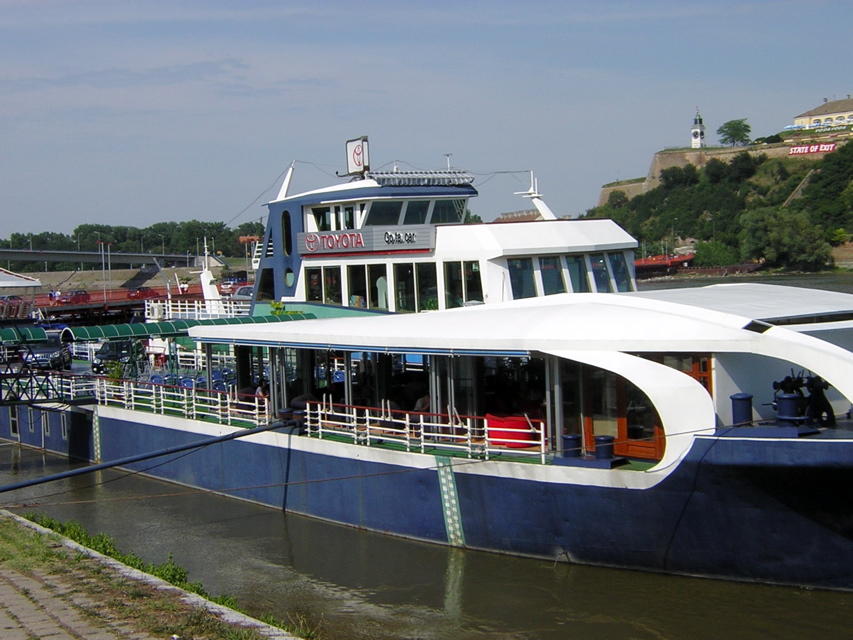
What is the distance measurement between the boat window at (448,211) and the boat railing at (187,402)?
6.42m

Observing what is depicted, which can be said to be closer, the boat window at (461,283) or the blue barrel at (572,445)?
the blue barrel at (572,445)

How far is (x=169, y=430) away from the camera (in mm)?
19625

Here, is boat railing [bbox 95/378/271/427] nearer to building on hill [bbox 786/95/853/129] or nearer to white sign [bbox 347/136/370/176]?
white sign [bbox 347/136/370/176]

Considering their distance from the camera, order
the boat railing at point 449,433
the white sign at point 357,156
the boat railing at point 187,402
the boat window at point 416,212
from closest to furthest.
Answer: the boat railing at point 449,433 < the boat railing at point 187,402 < the boat window at point 416,212 < the white sign at point 357,156

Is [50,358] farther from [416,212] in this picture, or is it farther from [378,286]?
[416,212]

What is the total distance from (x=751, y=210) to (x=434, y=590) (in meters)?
82.9

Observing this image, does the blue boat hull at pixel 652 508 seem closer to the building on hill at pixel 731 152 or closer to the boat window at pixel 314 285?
the boat window at pixel 314 285

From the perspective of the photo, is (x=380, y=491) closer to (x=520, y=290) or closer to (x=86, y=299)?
(x=520, y=290)

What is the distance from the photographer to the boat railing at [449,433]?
1322 centimetres

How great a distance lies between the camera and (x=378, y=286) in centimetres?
2159

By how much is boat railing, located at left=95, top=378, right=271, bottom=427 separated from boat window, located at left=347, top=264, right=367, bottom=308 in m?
3.86

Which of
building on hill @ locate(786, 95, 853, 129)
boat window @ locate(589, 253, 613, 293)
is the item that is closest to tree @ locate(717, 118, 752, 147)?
building on hill @ locate(786, 95, 853, 129)

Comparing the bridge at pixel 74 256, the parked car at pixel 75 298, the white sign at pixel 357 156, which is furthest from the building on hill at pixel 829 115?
the white sign at pixel 357 156

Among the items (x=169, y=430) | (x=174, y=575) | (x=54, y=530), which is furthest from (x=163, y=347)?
(x=174, y=575)
